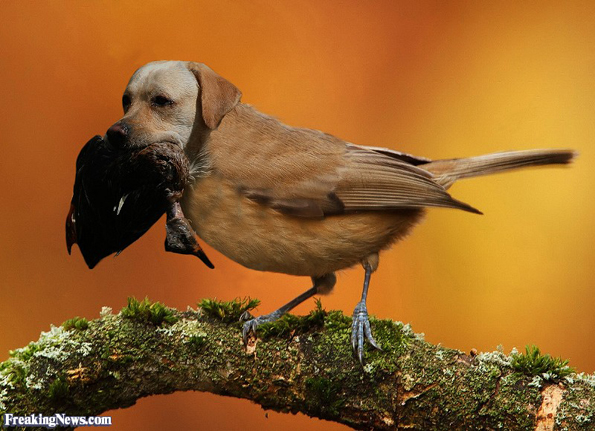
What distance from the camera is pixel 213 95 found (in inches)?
124

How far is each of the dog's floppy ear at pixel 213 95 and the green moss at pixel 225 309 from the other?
830 millimetres

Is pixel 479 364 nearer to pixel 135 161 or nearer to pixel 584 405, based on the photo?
pixel 584 405

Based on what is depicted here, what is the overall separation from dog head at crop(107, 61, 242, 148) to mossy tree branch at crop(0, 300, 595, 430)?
2.57 feet

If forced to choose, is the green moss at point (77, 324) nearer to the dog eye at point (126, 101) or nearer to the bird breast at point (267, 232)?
the bird breast at point (267, 232)

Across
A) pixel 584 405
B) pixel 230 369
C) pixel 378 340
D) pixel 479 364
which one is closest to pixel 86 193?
pixel 230 369

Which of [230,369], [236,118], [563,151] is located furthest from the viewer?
[563,151]

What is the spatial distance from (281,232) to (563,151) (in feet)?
5.73

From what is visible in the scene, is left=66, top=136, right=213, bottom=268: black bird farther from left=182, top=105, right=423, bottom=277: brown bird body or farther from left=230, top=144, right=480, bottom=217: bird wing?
left=230, top=144, right=480, bottom=217: bird wing

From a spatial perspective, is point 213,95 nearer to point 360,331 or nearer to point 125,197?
point 125,197

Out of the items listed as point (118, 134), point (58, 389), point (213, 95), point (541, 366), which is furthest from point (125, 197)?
point (541, 366)

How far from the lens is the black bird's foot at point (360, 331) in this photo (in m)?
3.13

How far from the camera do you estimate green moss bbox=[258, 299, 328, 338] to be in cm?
320

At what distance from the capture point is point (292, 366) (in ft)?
10.3

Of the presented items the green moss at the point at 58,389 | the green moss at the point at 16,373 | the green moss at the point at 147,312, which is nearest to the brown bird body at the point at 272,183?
the green moss at the point at 147,312
